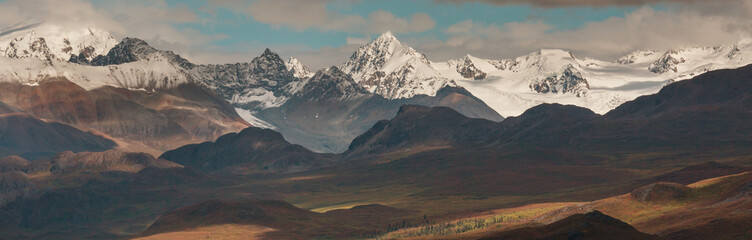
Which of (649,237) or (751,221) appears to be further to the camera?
(751,221)

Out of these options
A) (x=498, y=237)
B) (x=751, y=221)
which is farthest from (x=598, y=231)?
(x=751, y=221)

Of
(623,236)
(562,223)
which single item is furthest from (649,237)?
(562,223)

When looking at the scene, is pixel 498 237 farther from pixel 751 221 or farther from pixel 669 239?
pixel 751 221

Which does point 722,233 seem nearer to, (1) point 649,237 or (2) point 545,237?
(1) point 649,237

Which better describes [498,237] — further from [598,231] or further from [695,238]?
[695,238]

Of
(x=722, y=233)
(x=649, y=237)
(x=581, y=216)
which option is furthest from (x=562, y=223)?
(x=722, y=233)
